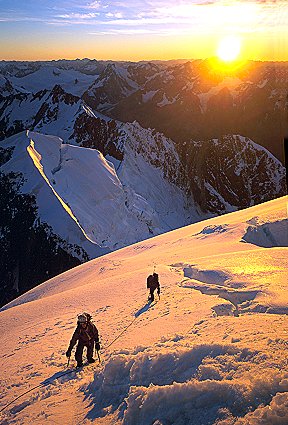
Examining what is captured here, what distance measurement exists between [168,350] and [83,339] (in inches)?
69.1

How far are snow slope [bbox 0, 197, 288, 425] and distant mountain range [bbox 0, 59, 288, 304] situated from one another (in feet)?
9.00

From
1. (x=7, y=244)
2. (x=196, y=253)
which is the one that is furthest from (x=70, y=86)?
(x=196, y=253)

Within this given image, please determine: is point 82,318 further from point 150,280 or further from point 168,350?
point 150,280

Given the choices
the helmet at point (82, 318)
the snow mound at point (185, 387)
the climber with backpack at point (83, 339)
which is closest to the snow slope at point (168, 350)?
the snow mound at point (185, 387)

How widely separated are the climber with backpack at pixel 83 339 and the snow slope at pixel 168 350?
A: 21 cm

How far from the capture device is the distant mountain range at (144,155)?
108ft

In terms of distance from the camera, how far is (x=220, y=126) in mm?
107125

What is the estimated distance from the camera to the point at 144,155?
55281 mm

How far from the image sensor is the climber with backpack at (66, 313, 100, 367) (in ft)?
21.9

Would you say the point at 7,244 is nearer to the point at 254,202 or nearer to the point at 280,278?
the point at 280,278

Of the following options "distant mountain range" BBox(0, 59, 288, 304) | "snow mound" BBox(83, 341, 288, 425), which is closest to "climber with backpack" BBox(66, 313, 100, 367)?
"snow mound" BBox(83, 341, 288, 425)

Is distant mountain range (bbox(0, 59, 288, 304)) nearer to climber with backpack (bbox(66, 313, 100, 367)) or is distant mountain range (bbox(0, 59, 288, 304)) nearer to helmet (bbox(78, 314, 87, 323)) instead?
helmet (bbox(78, 314, 87, 323))

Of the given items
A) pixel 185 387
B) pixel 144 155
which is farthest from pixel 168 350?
pixel 144 155

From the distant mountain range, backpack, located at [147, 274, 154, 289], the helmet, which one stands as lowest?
backpack, located at [147, 274, 154, 289]
